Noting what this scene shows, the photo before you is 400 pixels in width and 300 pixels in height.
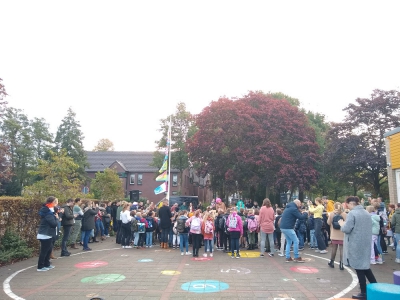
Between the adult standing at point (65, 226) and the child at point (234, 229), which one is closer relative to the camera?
the child at point (234, 229)

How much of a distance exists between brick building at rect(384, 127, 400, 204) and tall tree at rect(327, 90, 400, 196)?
766 cm

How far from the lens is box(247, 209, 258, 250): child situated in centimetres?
1223

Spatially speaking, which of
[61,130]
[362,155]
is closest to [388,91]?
[362,155]

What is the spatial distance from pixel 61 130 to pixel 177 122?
1782 centimetres

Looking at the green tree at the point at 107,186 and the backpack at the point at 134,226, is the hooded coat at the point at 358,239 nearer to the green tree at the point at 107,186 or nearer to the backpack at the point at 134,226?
the backpack at the point at 134,226

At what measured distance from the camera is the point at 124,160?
59.1 metres

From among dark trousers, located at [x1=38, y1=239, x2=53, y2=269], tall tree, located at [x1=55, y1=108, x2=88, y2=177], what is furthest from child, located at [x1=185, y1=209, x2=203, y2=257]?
tall tree, located at [x1=55, y1=108, x2=88, y2=177]

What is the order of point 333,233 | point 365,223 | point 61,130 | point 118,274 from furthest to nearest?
point 61,130 → point 333,233 → point 118,274 → point 365,223

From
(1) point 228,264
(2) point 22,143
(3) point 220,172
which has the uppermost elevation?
(2) point 22,143

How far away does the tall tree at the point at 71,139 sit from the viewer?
151ft

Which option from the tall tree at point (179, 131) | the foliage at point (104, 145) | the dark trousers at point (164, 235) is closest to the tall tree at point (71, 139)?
the tall tree at point (179, 131)

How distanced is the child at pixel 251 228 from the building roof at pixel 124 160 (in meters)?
43.8

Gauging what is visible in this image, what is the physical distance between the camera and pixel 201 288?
6930 millimetres

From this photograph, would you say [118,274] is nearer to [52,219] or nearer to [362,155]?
[52,219]
